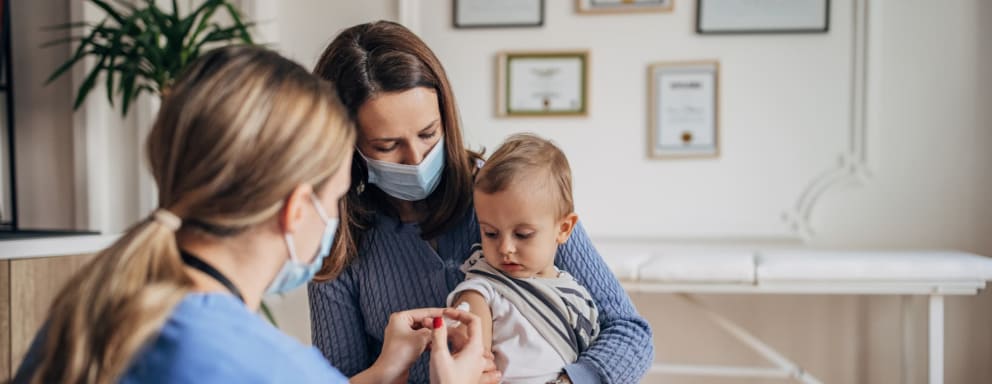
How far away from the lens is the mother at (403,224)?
4.42 ft

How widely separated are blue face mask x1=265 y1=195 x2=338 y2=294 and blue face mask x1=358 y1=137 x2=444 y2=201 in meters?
0.34

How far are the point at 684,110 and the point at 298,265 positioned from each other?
88.8 inches

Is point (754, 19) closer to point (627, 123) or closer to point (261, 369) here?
point (627, 123)

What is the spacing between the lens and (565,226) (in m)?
1.48

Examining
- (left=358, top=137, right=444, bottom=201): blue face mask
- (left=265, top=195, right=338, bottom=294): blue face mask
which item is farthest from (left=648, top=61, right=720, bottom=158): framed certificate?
(left=265, top=195, right=338, bottom=294): blue face mask

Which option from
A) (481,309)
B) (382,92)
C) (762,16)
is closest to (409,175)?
(382,92)

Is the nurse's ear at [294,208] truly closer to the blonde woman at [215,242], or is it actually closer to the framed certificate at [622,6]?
the blonde woman at [215,242]

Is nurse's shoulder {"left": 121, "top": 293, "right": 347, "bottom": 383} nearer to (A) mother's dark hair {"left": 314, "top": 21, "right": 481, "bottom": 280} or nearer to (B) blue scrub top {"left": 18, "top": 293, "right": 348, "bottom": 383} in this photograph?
(B) blue scrub top {"left": 18, "top": 293, "right": 348, "bottom": 383}

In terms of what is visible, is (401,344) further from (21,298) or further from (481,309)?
(21,298)

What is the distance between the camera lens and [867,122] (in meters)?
2.92

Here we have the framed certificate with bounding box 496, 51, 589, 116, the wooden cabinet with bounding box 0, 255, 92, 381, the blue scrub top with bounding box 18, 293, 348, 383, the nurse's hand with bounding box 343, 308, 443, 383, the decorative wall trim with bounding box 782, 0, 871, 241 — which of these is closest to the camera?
the blue scrub top with bounding box 18, 293, 348, 383

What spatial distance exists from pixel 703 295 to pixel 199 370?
2462 mm

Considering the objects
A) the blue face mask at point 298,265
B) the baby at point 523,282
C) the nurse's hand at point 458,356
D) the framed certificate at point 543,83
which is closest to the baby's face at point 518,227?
the baby at point 523,282

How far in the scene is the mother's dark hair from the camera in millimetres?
1335
